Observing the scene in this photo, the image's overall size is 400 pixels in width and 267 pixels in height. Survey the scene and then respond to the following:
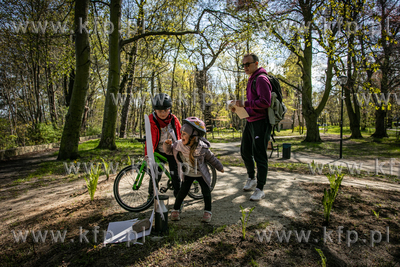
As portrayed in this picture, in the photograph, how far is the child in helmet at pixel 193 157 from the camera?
Result: 263 cm

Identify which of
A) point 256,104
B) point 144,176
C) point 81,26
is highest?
point 81,26

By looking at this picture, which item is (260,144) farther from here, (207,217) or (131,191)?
(131,191)

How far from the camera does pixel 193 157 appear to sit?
2670mm

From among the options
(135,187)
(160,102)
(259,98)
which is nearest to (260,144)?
(259,98)

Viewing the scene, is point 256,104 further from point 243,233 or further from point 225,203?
point 243,233

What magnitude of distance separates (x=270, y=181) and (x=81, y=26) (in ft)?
24.1

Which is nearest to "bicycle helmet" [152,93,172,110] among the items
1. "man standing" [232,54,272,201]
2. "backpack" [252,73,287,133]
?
"man standing" [232,54,272,201]

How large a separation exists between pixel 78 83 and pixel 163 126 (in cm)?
540

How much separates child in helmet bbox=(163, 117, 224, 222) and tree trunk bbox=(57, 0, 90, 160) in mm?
5668

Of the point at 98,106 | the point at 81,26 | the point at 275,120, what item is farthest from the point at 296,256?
the point at 98,106

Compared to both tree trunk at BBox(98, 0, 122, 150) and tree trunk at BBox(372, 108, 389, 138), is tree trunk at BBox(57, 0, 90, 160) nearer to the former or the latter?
tree trunk at BBox(98, 0, 122, 150)

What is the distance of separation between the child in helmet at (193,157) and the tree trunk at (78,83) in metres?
5.67

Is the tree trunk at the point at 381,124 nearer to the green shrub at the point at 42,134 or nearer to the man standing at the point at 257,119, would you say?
the man standing at the point at 257,119

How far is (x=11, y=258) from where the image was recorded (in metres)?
2.12
